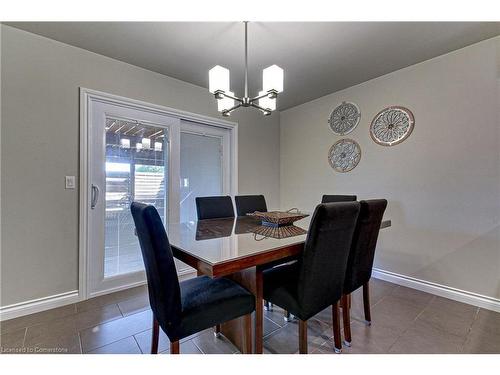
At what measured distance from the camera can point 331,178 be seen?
3.23 meters

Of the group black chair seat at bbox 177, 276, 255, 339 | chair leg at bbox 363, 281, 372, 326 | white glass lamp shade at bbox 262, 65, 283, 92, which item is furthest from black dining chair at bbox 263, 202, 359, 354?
white glass lamp shade at bbox 262, 65, 283, 92

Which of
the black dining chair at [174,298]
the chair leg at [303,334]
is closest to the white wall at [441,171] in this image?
the chair leg at [303,334]

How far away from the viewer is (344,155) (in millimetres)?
3068

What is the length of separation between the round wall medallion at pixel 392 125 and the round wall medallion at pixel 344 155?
26 centimetres

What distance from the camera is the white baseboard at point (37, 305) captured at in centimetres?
186

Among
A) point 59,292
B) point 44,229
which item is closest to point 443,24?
point 44,229

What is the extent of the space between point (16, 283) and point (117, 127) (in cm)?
160

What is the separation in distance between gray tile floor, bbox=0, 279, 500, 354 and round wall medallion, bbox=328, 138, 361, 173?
62.7 inches

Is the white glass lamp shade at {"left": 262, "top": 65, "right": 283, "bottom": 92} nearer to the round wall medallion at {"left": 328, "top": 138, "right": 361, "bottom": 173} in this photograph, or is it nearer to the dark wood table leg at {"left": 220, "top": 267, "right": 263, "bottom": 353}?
the dark wood table leg at {"left": 220, "top": 267, "right": 263, "bottom": 353}

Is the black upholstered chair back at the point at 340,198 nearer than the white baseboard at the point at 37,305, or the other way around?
the white baseboard at the point at 37,305

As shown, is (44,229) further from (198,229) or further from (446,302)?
(446,302)

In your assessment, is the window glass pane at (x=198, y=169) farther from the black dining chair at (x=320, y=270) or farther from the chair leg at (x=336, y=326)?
the chair leg at (x=336, y=326)

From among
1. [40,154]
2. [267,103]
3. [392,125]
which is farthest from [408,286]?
[40,154]

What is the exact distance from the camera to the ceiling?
1868mm
